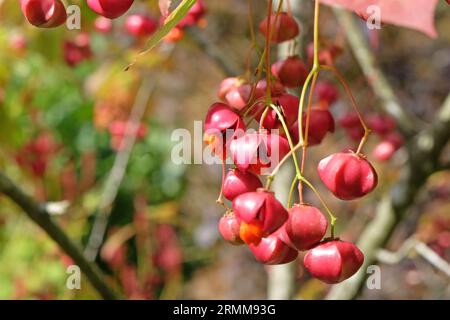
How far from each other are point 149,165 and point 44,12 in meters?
2.28

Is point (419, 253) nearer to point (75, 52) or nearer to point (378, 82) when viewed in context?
point (378, 82)

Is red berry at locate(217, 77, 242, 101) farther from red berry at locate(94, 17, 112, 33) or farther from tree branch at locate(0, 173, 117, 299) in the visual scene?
red berry at locate(94, 17, 112, 33)

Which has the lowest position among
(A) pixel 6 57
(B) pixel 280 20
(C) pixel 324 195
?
(C) pixel 324 195

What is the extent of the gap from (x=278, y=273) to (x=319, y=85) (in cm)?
37

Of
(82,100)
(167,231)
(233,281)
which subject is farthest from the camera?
(233,281)

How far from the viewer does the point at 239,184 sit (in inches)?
21.1

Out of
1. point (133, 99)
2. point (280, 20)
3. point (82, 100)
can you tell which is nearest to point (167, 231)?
point (133, 99)

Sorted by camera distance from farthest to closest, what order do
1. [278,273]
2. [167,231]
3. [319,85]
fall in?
[167,231]
[319,85]
[278,273]

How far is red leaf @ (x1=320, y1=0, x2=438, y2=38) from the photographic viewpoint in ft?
1.18

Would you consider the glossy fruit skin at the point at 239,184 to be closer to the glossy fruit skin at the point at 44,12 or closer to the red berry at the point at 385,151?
the glossy fruit skin at the point at 44,12

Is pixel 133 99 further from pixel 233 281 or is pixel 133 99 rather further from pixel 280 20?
pixel 280 20

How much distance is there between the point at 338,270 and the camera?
1.72 ft

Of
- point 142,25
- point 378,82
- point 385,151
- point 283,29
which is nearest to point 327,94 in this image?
point 378,82

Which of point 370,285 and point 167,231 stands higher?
point 370,285
